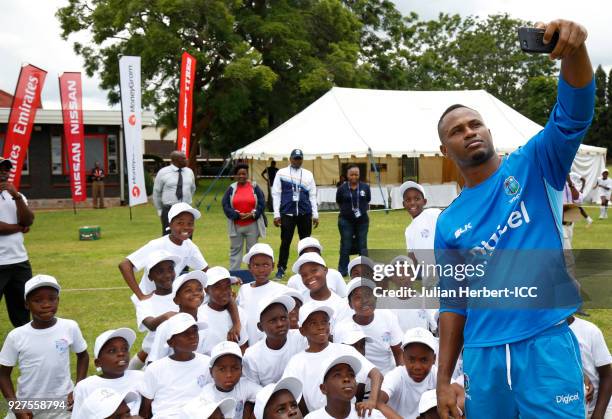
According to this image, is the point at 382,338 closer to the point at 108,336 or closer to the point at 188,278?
the point at 188,278

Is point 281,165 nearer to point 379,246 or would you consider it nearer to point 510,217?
point 379,246

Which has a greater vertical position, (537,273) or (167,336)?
(537,273)

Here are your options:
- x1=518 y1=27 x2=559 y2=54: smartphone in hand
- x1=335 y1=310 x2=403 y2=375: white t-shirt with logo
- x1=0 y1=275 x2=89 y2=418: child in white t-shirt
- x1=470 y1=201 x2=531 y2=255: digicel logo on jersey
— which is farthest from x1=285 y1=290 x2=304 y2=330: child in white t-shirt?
x1=518 y1=27 x2=559 y2=54: smartphone in hand

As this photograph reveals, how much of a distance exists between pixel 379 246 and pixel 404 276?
7971 millimetres

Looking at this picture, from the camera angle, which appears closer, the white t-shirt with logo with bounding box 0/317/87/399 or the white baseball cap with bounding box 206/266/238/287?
the white t-shirt with logo with bounding box 0/317/87/399

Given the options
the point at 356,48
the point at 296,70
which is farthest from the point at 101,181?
the point at 356,48

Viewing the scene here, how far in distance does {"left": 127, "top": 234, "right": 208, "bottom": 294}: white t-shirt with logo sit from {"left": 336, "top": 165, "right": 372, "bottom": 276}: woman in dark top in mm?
3970

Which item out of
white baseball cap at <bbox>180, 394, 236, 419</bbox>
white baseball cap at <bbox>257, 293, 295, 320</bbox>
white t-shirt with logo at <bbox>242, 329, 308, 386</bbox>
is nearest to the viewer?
white baseball cap at <bbox>180, 394, 236, 419</bbox>

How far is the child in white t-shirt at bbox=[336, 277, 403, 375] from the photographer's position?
536 centimetres

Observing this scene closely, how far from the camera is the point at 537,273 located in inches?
95.4

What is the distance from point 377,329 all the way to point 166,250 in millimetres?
2313

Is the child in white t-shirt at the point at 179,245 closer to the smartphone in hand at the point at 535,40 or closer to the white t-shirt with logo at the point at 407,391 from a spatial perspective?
the white t-shirt with logo at the point at 407,391

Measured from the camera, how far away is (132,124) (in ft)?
54.4

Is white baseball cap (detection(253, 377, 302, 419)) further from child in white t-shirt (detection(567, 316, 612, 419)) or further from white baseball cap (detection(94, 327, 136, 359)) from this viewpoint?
child in white t-shirt (detection(567, 316, 612, 419))
